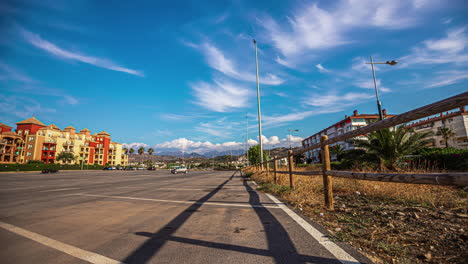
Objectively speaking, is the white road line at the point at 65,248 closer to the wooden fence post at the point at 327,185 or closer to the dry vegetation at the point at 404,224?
the dry vegetation at the point at 404,224

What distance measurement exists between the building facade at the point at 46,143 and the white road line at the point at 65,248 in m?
69.6

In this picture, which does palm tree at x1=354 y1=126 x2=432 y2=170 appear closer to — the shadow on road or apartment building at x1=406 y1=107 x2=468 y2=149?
the shadow on road

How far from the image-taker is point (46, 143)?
2857 inches

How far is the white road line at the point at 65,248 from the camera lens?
1.96m

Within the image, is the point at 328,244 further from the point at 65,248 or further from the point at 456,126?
the point at 456,126

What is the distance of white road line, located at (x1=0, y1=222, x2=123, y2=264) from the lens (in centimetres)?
196

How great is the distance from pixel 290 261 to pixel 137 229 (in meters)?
2.07

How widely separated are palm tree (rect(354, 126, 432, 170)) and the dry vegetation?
30.5 ft

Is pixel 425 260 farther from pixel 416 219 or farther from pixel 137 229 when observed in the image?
pixel 137 229

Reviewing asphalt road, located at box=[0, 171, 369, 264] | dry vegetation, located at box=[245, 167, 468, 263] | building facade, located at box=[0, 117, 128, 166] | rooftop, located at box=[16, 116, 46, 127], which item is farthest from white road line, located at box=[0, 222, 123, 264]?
rooftop, located at box=[16, 116, 46, 127]

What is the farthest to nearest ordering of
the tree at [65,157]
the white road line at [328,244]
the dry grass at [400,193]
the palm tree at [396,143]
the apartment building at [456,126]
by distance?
the tree at [65,157]
the apartment building at [456,126]
the palm tree at [396,143]
the dry grass at [400,193]
the white road line at [328,244]

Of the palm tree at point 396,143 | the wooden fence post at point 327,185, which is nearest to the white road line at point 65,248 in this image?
the wooden fence post at point 327,185

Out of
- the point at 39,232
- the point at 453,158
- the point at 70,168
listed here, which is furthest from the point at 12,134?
the point at 453,158

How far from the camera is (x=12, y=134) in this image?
63.9m
